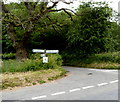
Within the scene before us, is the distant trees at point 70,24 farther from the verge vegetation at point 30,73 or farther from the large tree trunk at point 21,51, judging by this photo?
the verge vegetation at point 30,73

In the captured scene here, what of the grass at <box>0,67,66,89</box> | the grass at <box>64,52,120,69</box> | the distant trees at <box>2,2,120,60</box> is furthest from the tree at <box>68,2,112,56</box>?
the grass at <box>0,67,66,89</box>

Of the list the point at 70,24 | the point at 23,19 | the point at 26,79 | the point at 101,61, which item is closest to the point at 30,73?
the point at 26,79

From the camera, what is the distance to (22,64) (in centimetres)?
1180

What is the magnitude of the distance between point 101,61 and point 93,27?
10.3 feet

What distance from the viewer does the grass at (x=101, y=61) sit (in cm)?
1582

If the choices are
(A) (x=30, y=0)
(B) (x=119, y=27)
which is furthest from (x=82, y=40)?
(B) (x=119, y=27)

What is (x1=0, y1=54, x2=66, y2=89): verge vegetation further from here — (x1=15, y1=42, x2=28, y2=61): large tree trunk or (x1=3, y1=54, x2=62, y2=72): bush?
(x1=15, y1=42, x2=28, y2=61): large tree trunk

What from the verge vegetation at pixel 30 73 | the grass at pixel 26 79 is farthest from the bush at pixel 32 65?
the grass at pixel 26 79

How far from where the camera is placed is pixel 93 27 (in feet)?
55.2

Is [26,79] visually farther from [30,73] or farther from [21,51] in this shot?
[21,51]

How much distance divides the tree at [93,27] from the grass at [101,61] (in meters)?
0.77

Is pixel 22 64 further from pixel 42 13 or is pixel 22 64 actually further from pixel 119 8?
pixel 119 8

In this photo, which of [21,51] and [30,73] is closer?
[30,73]

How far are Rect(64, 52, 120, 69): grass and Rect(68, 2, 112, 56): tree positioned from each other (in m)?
0.77
